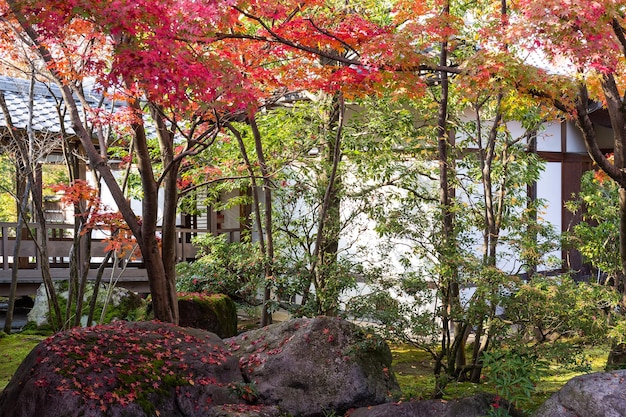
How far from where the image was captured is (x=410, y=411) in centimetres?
634

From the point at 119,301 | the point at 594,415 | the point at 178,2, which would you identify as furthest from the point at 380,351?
the point at 119,301

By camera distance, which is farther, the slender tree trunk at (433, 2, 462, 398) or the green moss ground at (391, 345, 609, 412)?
the slender tree trunk at (433, 2, 462, 398)

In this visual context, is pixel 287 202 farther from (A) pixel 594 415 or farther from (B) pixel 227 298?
(A) pixel 594 415

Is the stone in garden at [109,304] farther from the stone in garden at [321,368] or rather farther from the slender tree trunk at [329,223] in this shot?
the stone in garden at [321,368]

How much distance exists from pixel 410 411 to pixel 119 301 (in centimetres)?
645

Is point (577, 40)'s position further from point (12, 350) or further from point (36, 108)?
point (36, 108)

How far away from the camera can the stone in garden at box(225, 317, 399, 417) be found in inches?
278

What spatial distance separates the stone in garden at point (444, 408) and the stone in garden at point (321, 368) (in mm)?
656

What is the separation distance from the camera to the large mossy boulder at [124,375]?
19.0 ft

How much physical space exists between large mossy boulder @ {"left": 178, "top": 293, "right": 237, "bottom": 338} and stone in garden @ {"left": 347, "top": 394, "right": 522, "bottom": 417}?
4440 mm

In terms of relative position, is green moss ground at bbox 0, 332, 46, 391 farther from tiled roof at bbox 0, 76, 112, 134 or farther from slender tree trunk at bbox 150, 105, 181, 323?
tiled roof at bbox 0, 76, 112, 134

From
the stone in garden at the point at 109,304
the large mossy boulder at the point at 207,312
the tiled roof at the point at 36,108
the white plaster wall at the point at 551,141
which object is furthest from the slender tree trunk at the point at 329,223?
the white plaster wall at the point at 551,141

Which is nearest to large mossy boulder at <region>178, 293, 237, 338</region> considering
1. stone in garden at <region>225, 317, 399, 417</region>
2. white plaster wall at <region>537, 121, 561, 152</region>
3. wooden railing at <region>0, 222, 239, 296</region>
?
wooden railing at <region>0, 222, 239, 296</region>

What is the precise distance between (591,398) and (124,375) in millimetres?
3940
